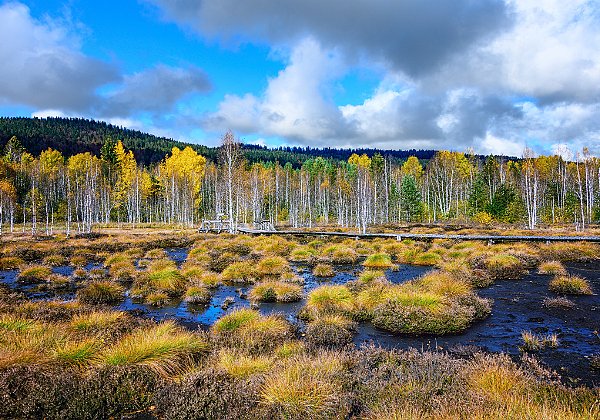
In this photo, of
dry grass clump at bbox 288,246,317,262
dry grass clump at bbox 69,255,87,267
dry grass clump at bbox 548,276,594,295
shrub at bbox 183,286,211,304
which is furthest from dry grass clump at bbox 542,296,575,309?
dry grass clump at bbox 69,255,87,267

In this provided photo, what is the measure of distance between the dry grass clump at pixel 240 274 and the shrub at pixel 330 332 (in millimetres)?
8342

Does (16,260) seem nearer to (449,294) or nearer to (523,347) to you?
(449,294)

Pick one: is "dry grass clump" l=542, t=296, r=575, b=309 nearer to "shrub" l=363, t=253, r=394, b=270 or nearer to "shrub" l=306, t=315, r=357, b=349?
"shrub" l=306, t=315, r=357, b=349

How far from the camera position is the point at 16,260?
79.8ft

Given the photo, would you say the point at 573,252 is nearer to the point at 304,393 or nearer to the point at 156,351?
the point at 304,393

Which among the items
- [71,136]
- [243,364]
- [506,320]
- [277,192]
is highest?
[71,136]

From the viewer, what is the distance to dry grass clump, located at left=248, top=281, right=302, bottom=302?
14594mm

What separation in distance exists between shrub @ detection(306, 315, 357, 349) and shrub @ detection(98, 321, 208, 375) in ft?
9.43

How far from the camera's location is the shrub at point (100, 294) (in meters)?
14.4

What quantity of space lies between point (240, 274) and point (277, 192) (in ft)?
198

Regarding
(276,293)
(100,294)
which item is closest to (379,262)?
(276,293)

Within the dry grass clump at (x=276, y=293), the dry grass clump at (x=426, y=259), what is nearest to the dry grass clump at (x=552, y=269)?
the dry grass clump at (x=426, y=259)

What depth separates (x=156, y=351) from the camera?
24.5 feet

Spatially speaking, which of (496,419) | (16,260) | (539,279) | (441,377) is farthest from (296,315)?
(16,260)
